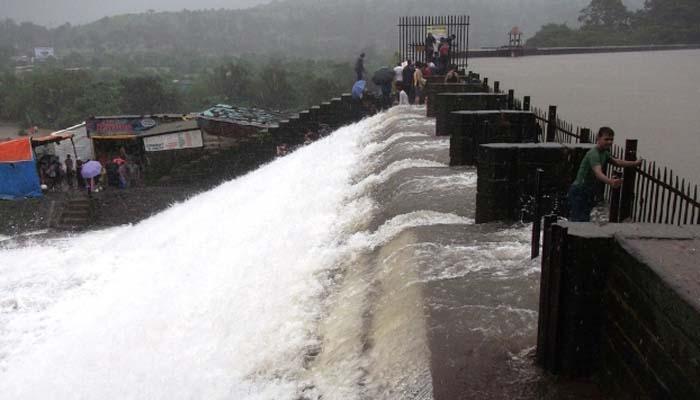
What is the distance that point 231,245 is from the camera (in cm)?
1080

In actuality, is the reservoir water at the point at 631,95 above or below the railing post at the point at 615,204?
below

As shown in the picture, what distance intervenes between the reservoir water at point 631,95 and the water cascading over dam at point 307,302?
421 centimetres

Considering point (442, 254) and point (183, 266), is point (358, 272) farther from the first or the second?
point (183, 266)

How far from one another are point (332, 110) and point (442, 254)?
52.4 feet

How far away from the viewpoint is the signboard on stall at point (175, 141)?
2723 centimetres

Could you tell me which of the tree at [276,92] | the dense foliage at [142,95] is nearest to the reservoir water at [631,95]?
the dense foliage at [142,95]

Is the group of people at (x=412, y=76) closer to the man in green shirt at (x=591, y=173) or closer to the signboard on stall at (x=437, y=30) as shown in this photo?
the signboard on stall at (x=437, y=30)

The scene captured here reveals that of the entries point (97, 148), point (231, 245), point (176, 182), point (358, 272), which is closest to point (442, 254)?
point (358, 272)

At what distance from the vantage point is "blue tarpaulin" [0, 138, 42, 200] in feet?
68.7

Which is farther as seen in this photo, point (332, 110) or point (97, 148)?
point (97, 148)

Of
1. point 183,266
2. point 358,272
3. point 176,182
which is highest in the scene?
point 358,272

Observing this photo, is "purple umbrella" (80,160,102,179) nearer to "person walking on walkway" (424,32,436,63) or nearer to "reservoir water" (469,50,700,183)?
"person walking on walkway" (424,32,436,63)

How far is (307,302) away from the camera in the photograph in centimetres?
718

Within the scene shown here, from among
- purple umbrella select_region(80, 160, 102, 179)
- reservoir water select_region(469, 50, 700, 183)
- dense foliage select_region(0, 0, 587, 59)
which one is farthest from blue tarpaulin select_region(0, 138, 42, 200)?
dense foliage select_region(0, 0, 587, 59)
